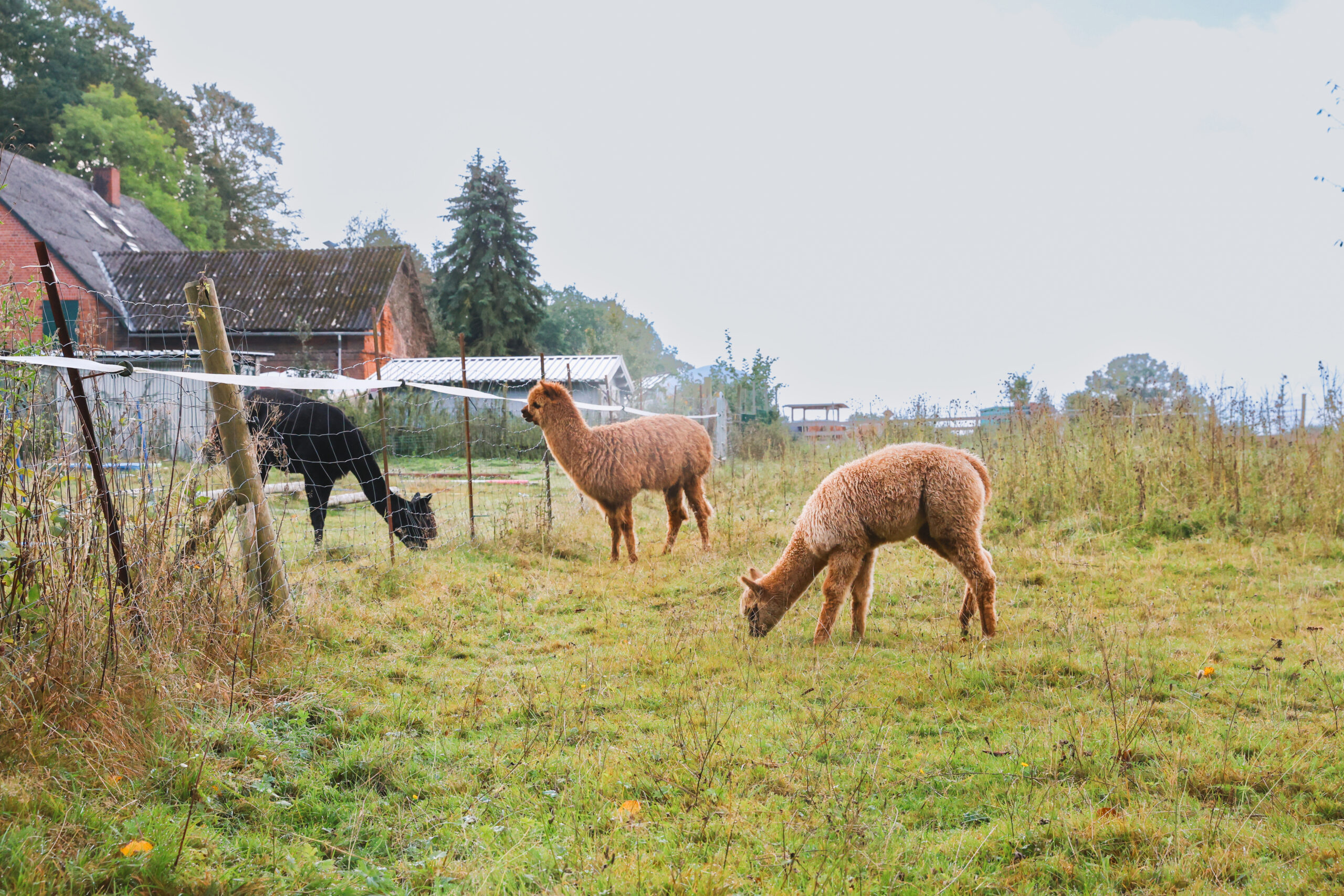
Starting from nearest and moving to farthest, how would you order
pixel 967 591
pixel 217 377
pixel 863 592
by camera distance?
pixel 217 377, pixel 967 591, pixel 863 592

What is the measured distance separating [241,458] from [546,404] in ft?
14.2

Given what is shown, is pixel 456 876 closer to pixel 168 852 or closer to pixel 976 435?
pixel 168 852

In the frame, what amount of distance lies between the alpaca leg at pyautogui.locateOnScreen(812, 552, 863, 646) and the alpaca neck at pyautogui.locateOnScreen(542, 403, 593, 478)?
4.04 m

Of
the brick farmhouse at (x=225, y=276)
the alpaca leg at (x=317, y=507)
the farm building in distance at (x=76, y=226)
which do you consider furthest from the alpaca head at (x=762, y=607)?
the brick farmhouse at (x=225, y=276)

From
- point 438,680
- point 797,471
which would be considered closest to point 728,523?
point 797,471

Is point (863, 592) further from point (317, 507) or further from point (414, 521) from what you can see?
point (317, 507)

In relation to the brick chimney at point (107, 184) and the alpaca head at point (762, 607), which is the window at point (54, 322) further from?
the brick chimney at point (107, 184)

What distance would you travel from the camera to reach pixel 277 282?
31.5 m

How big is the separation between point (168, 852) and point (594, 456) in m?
6.54

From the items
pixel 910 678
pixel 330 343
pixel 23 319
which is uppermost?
pixel 330 343

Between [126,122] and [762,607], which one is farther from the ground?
[126,122]

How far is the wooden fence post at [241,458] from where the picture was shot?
15.5 ft

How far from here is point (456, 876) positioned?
100 inches

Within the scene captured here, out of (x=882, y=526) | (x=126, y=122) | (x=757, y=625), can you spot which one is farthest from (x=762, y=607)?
(x=126, y=122)
